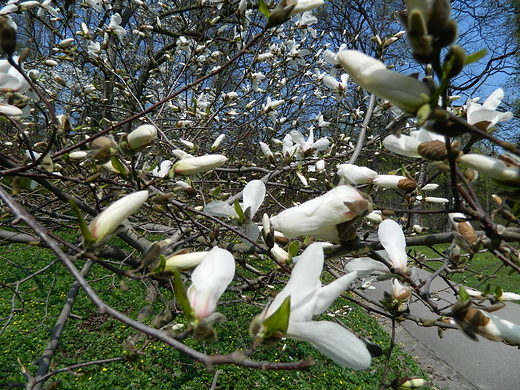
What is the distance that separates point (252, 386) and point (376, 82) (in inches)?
129

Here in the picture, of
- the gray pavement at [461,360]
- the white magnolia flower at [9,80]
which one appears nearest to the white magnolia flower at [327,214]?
the white magnolia flower at [9,80]

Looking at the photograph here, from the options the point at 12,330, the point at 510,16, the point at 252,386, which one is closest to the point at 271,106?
the point at 252,386

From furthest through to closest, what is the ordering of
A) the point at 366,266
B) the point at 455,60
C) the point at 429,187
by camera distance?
1. the point at 429,187
2. the point at 366,266
3. the point at 455,60

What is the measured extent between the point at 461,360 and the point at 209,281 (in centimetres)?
447

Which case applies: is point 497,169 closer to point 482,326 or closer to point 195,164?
point 482,326

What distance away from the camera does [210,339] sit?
0.46m

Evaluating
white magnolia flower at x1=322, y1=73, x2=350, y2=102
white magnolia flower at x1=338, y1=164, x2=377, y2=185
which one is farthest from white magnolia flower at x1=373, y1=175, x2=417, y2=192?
white magnolia flower at x1=322, y1=73, x2=350, y2=102

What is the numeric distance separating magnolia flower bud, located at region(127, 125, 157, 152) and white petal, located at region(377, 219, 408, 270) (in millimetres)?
565

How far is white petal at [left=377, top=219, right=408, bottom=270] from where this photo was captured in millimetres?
771

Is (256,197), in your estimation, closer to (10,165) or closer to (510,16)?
(10,165)

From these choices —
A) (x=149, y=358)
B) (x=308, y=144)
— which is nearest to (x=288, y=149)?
(x=308, y=144)

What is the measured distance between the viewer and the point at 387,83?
0.41 m

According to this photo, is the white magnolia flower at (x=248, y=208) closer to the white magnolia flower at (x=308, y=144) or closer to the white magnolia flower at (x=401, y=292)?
the white magnolia flower at (x=401, y=292)

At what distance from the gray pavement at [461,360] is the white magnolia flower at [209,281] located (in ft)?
10.8
